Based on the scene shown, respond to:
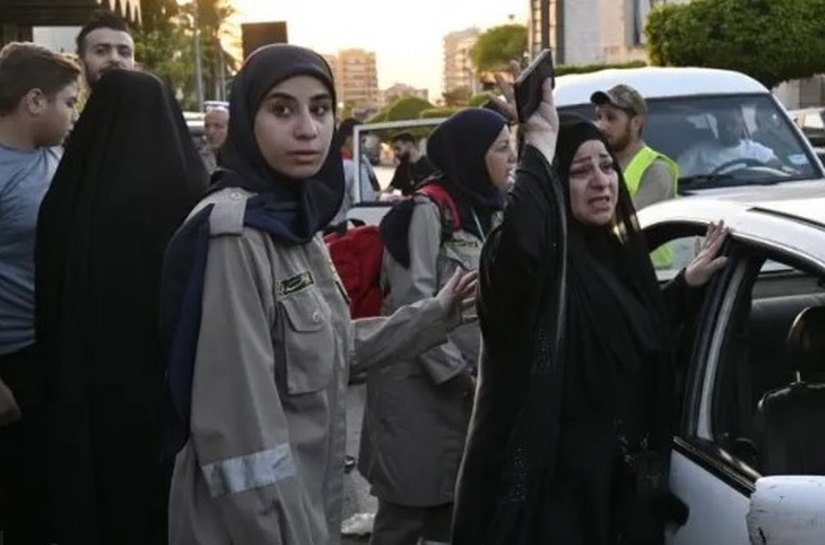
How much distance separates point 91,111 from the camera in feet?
11.9

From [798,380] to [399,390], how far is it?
5.04 feet

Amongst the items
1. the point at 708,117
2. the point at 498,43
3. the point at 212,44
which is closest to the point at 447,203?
the point at 708,117

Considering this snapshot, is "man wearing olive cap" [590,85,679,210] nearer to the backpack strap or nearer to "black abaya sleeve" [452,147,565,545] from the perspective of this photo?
the backpack strap

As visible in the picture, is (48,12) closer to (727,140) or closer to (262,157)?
(727,140)

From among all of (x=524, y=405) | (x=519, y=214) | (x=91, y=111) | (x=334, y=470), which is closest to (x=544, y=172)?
(x=519, y=214)

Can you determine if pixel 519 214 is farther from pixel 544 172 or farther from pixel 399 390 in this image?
pixel 399 390

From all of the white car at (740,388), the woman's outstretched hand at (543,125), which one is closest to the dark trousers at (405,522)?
the white car at (740,388)

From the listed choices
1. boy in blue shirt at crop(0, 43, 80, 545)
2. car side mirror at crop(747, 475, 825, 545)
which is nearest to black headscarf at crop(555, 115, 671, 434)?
car side mirror at crop(747, 475, 825, 545)

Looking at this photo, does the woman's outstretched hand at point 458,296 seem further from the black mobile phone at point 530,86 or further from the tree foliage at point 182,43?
the tree foliage at point 182,43

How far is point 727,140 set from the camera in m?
7.70

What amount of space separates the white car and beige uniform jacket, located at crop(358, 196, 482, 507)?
3.56ft

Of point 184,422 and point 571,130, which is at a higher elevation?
point 571,130

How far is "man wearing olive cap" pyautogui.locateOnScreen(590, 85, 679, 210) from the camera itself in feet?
20.5

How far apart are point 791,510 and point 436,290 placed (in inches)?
93.1
